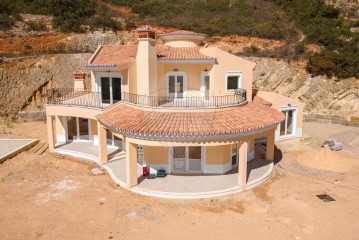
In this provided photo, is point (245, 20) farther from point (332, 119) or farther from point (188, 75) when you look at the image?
point (188, 75)

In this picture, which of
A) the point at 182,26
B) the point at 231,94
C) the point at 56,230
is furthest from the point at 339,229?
the point at 182,26

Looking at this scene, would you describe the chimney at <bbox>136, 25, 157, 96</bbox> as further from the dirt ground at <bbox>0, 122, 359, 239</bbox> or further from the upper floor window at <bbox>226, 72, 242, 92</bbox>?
the dirt ground at <bbox>0, 122, 359, 239</bbox>

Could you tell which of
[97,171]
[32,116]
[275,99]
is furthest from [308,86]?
[32,116]

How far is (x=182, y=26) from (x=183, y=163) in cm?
4001

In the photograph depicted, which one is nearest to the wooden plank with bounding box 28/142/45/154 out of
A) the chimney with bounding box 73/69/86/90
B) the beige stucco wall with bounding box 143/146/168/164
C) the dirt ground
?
the dirt ground

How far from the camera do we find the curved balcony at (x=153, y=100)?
19.4m

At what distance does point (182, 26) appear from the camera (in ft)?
177

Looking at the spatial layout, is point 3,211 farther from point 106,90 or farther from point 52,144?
point 106,90

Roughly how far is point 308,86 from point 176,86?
2736 centimetres

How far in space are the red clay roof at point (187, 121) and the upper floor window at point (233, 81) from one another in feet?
8.74

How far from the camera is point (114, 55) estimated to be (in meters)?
24.3

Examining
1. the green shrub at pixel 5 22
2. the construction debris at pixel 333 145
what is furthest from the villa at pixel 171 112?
the green shrub at pixel 5 22

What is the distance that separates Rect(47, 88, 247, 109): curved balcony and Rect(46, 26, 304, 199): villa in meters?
0.07

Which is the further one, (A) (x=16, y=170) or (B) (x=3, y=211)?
(A) (x=16, y=170)
